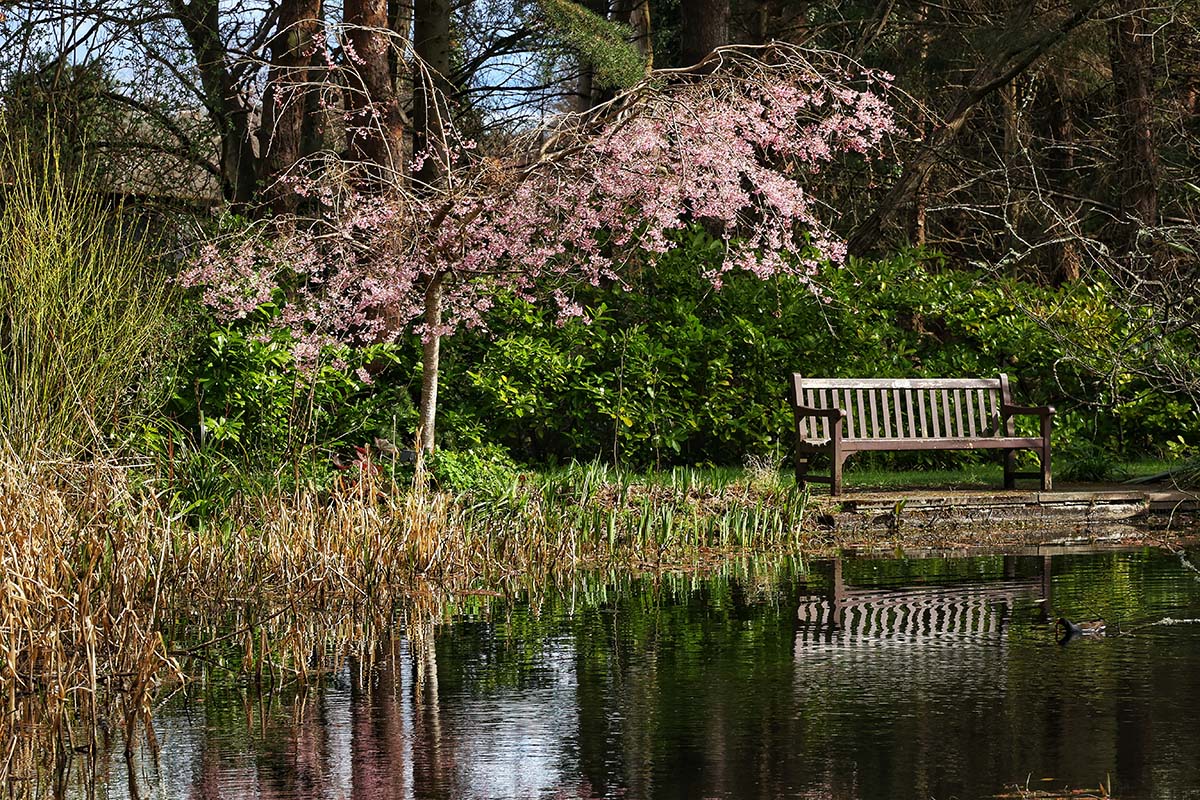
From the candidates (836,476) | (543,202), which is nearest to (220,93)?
(543,202)

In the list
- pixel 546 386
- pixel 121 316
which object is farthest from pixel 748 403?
pixel 121 316

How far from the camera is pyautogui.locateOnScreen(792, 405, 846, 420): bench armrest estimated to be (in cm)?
1252

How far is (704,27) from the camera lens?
17453mm

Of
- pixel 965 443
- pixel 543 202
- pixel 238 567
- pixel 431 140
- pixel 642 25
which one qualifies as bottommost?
pixel 238 567

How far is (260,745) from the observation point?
5621mm

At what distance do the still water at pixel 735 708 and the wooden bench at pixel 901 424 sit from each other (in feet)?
11.7

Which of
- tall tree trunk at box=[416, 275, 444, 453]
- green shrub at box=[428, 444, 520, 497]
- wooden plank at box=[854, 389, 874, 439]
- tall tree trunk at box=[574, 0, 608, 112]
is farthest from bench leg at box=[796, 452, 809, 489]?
tall tree trunk at box=[574, 0, 608, 112]

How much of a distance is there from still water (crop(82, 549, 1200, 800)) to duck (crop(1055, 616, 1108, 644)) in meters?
0.06

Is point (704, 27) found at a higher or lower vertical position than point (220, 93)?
higher

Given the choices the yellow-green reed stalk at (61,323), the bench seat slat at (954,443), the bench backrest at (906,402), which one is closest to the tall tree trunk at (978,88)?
the bench backrest at (906,402)

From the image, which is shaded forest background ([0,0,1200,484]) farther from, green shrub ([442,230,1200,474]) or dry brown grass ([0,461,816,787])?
dry brown grass ([0,461,816,787])

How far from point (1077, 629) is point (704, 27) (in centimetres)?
1113

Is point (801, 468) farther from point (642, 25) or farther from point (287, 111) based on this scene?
point (642, 25)

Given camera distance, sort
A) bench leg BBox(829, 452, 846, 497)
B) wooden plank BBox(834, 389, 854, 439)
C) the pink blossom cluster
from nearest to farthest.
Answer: the pink blossom cluster, bench leg BBox(829, 452, 846, 497), wooden plank BBox(834, 389, 854, 439)
